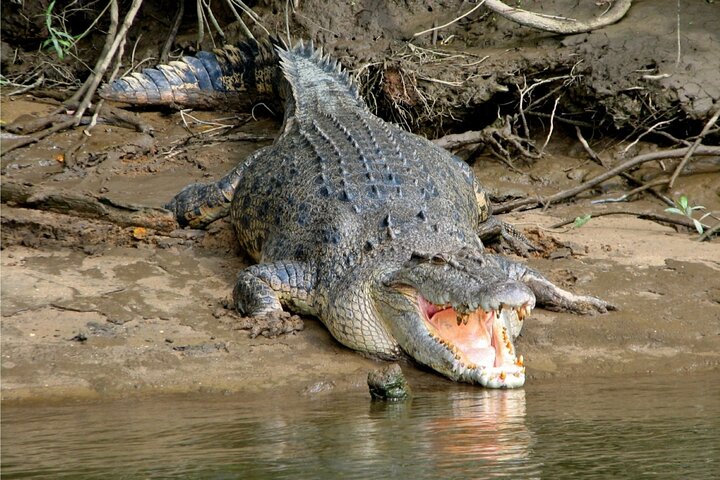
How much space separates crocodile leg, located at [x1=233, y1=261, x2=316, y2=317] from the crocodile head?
59 cm

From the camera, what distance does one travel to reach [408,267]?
5.72m

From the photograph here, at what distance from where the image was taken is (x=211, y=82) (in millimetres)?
10133

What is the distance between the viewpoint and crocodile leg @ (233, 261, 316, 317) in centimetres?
614

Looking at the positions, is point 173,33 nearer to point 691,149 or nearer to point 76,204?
point 76,204

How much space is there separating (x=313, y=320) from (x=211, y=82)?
175 inches

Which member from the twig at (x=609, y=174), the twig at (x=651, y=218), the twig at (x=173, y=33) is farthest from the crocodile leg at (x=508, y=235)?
the twig at (x=173, y=33)

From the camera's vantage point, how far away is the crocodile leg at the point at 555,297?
6262 mm

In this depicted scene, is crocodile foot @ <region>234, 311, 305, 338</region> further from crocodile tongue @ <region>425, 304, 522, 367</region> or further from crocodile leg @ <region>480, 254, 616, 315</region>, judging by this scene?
crocodile leg @ <region>480, 254, 616, 315</region>

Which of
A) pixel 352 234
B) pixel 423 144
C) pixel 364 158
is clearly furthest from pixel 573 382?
pixel 423 144

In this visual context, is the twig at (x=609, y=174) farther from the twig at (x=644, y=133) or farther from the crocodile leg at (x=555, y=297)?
the crocodile leg at (x=555, y=297)

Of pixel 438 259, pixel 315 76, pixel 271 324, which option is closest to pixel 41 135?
pixel 315 76

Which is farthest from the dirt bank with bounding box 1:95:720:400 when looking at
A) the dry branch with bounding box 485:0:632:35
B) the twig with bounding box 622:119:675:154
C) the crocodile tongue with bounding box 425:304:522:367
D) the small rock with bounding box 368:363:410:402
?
the dry branch with bounding box 485:0:632:35

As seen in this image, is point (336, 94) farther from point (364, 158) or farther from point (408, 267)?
point (408, 267)

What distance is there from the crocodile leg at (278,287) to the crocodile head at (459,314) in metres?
0.59
